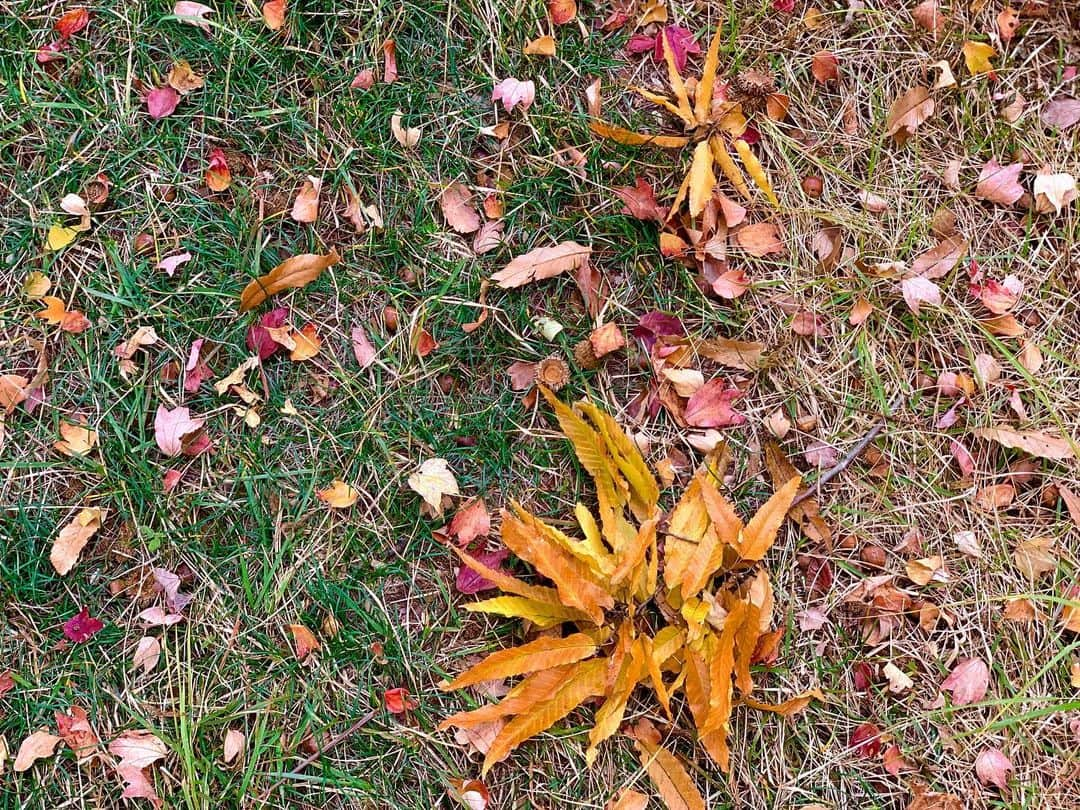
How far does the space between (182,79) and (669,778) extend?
2.24 meters

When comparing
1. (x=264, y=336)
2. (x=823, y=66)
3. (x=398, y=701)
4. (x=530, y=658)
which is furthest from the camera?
(x=823, y=66)

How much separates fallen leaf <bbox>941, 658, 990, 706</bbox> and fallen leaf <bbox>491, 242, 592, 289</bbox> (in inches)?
57.5

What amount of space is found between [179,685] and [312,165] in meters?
1.41

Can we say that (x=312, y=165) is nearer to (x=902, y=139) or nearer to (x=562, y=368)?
(x=562, y=368)

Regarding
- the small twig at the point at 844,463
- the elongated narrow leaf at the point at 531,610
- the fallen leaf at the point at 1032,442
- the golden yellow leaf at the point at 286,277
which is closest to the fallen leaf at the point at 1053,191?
the fallen leaf at the point at 1032,442

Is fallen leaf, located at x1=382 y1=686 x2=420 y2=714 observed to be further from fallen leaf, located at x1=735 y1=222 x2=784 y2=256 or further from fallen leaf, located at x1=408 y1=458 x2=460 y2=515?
fallen leaf, located at x1=735 y1=222 x2=784 y2=256

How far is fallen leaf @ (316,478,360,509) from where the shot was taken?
2131mm

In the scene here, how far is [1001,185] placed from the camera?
2.37 meters

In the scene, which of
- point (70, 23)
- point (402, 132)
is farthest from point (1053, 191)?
point (70, 23)

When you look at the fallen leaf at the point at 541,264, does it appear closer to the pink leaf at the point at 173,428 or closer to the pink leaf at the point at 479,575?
the pink leaf at the point at 479,575

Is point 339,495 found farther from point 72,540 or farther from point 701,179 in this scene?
point 701,179

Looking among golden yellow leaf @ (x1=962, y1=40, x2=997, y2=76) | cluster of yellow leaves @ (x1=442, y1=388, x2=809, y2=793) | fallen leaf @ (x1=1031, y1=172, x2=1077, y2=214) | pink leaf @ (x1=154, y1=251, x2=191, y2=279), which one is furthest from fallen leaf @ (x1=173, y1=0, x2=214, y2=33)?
fallen leaf @ (x1=1031, y1=172, x2=1077, y2=214)

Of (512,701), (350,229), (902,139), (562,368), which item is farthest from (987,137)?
(512,701)

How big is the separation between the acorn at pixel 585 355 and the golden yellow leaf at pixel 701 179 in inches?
17.8
